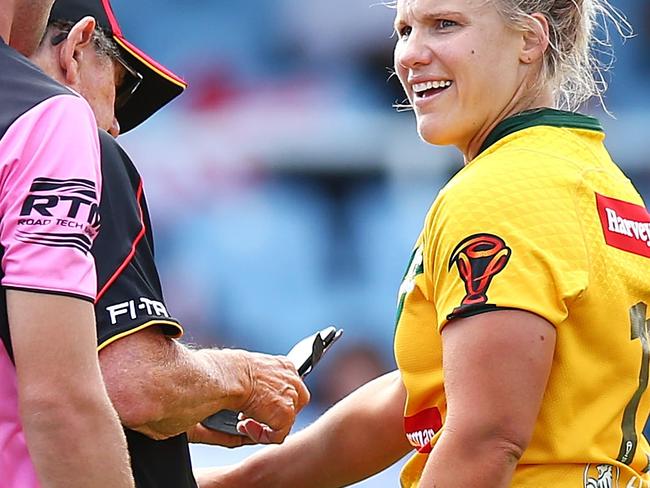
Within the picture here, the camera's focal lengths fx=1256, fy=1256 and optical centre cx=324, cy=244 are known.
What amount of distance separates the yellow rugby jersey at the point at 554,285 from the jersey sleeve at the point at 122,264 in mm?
456

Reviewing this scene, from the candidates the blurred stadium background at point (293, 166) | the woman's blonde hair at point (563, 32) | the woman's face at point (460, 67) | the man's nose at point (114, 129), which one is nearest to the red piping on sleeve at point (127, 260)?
the man's nose at point (114, 129)

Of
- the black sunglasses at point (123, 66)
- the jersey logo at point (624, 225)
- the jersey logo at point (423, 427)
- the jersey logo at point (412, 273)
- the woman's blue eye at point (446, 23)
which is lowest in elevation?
the jersey logo at point (423, 427)

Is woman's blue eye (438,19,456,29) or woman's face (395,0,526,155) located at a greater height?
woman's blue eye (438,19,456,29)

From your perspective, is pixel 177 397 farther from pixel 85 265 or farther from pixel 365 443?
pixel 365 443

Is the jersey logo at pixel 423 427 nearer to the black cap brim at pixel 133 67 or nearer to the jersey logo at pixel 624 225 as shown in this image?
the jersey logo at pixel 624 225

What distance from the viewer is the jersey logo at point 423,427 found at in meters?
2.23

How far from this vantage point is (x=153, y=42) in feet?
24.0

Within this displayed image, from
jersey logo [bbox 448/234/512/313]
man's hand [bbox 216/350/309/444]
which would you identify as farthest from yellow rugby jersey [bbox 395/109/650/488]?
man's hand [bbox 216/350/309/444]

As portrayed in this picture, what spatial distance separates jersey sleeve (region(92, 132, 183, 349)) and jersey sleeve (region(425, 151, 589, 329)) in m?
0.47

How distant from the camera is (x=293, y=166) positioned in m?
6.94

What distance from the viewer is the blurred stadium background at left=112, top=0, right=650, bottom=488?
262 inches

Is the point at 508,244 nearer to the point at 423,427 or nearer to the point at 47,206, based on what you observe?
the point at 423,427

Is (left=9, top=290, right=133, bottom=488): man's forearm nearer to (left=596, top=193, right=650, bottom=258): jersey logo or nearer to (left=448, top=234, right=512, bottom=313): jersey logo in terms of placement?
(left=448, top=234, right=512, bottom=313): jersey logo

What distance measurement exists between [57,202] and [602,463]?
3.36 feet
